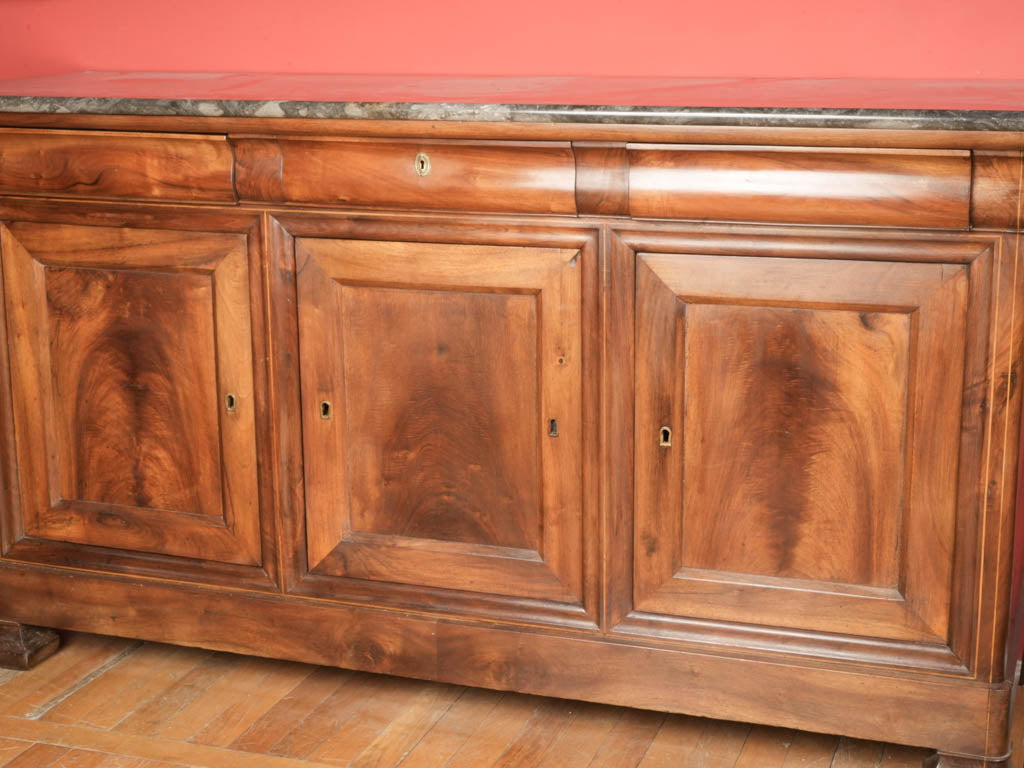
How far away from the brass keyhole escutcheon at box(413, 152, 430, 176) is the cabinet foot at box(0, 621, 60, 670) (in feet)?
3.80

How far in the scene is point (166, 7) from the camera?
281 cm

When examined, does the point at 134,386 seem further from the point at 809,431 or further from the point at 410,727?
the point at 809,431

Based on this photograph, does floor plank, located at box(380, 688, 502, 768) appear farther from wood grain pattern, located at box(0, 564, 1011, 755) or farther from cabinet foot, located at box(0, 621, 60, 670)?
cabinet foot, located at box(0, 621, 60, 670)

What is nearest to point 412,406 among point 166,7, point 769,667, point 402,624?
point 402,624

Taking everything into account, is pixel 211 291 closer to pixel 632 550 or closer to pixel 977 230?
pixel 632 550

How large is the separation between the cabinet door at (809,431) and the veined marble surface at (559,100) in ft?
0.61

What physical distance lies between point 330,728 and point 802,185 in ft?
3.77

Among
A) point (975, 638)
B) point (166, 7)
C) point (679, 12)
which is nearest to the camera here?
point (975, 638)

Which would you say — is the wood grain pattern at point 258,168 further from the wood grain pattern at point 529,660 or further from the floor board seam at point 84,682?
the floor board seam at point 84,682

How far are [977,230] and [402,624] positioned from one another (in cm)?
108

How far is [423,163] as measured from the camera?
2023 millimetres

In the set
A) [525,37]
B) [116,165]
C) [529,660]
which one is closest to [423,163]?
[116,165]

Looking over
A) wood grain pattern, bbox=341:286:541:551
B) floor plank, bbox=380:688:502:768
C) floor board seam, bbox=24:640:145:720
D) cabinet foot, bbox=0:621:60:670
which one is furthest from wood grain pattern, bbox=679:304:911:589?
cabinet foot, bbox=0:621:60:670

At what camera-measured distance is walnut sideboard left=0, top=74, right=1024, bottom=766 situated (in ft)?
6.19
